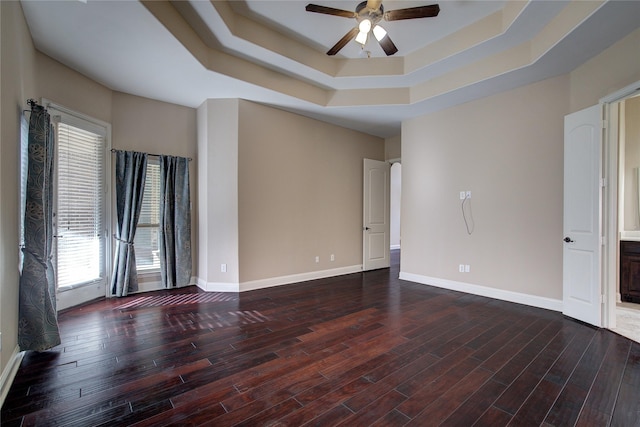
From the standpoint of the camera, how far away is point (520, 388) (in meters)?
2.04

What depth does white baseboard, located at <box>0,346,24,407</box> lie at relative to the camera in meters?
1.91

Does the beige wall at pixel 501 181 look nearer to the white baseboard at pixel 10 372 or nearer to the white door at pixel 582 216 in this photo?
the white door at pixel 582 216

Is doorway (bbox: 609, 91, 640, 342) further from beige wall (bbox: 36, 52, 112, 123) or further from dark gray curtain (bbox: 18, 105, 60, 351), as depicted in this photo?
beige wall (bbox: 36, 52, 112, 123)

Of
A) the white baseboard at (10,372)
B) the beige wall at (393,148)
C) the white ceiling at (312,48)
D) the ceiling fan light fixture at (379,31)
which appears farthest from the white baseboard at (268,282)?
the ceiling fan light fixture at (379,31)

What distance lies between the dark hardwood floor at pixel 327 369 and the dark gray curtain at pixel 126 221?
0.53 metres

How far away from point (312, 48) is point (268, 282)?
11.6 feet

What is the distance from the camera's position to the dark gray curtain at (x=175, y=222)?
4527 mm

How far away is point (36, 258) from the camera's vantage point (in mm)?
2418

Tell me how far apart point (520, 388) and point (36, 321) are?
379 cm

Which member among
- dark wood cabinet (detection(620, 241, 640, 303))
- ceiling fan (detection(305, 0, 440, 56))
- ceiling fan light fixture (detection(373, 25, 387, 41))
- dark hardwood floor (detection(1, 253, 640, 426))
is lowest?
dark hardwood floor (detection(1, 253, 640, 426))

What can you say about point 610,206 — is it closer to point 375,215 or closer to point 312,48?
point 375,215

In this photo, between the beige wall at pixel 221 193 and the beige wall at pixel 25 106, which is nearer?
the beige wall at pixel 25 106

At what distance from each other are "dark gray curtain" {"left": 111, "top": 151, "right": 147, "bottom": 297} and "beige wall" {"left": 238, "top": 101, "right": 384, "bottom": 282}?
59.3 inches

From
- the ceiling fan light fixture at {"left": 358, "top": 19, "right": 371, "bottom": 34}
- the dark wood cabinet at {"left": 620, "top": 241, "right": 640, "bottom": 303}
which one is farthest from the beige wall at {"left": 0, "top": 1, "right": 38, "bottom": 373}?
the dark wood cabinet at {"left": 620, "top": 241, "right": 640, "bottom": 303}
